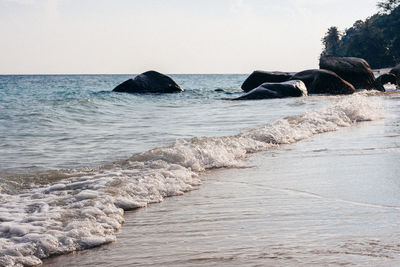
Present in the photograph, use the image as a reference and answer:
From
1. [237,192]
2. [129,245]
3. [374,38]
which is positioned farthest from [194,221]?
[374,38]

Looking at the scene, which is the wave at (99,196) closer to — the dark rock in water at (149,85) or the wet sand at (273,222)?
the wet sand at (273,222)

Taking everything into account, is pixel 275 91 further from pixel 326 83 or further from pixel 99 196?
pixel 99 196

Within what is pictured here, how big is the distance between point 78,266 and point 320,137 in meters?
6.66

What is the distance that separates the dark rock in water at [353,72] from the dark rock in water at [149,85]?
9.90 meters

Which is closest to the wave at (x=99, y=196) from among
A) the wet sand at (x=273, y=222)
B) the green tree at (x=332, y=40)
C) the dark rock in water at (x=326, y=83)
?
the wet sand at (x=273, y=222)

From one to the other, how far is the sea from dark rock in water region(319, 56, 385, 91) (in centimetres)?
1754

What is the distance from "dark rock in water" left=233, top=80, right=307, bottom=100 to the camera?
21.5 meters

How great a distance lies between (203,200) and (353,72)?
23.1 meters

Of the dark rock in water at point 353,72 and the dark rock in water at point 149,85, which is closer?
the dark rock in water at point 353,72

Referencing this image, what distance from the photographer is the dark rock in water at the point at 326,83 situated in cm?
2342

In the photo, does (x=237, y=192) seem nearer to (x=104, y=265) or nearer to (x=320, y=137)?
(x=104, y=265)

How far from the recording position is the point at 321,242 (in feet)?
10.6

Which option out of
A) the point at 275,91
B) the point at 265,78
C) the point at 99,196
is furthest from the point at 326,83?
the point at 99,196

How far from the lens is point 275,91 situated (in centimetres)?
2189
